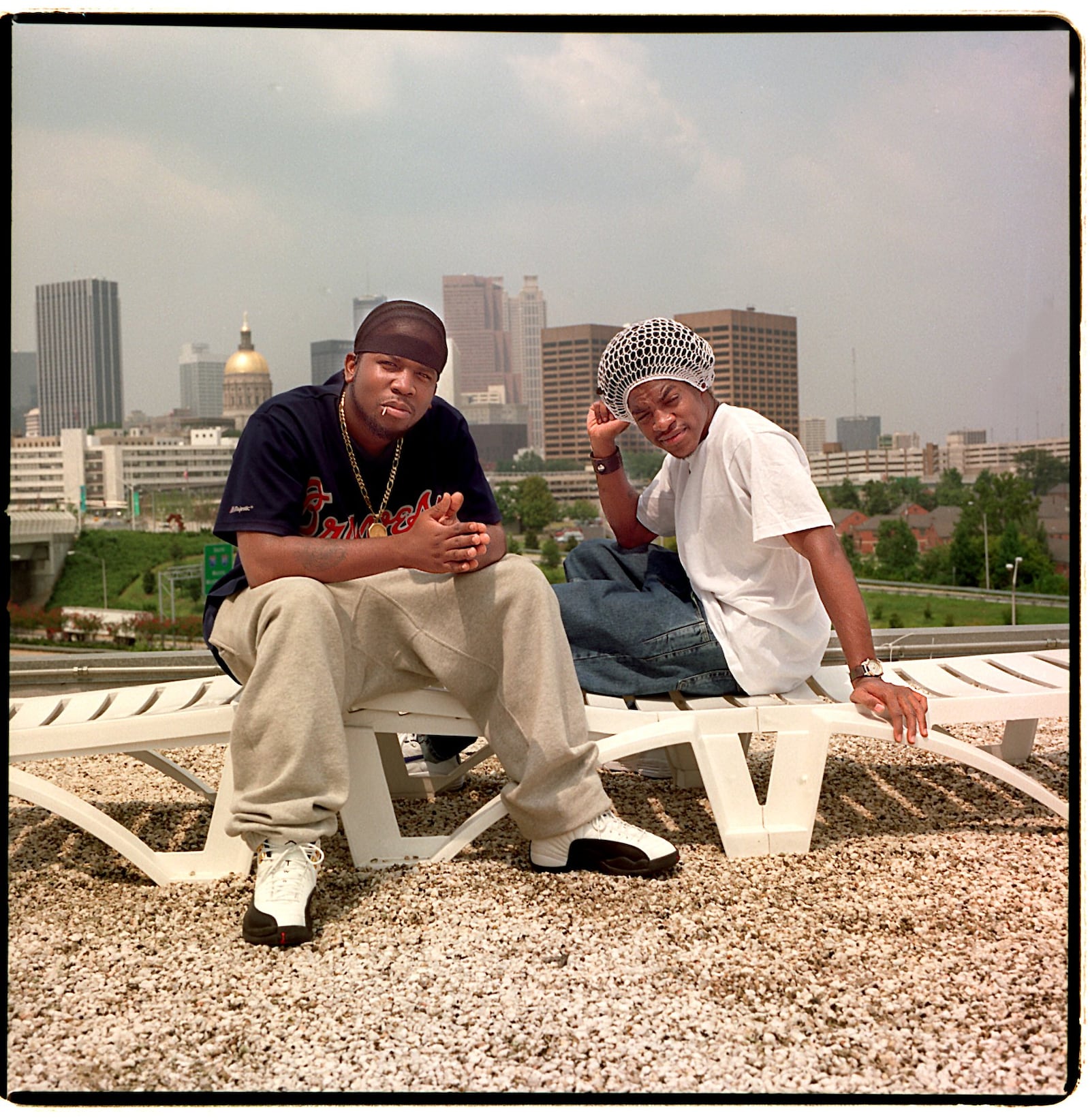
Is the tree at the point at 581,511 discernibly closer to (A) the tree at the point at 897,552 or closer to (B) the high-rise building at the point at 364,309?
(A) the tree at the point at 897,552

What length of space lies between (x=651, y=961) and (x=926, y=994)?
0.62 metres

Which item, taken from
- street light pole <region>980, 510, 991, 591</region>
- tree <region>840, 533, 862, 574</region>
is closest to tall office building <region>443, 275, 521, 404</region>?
tree <region>840, 533, 862, 574</region>

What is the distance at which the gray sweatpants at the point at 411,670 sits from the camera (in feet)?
9.04

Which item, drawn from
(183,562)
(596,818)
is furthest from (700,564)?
A: (183,562)

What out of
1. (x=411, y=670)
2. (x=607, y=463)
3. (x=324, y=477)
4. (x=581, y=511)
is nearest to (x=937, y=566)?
(x=581, y=511)

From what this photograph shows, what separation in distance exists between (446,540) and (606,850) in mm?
1005

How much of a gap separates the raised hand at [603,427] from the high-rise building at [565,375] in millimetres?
18281

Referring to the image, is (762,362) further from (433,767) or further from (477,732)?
(477,732)

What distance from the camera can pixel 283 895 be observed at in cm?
266

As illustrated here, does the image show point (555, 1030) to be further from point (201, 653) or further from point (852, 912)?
point (201, 653)

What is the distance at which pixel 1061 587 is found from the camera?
221 centimetres

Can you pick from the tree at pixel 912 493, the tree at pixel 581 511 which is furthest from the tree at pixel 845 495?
the tree at pixel 581 511

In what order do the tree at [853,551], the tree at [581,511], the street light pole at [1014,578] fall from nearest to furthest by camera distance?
the street light pole at [1014,578] → the tree at [853,551] → the tree at [581,511]

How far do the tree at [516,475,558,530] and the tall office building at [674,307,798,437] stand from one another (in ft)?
12.7
